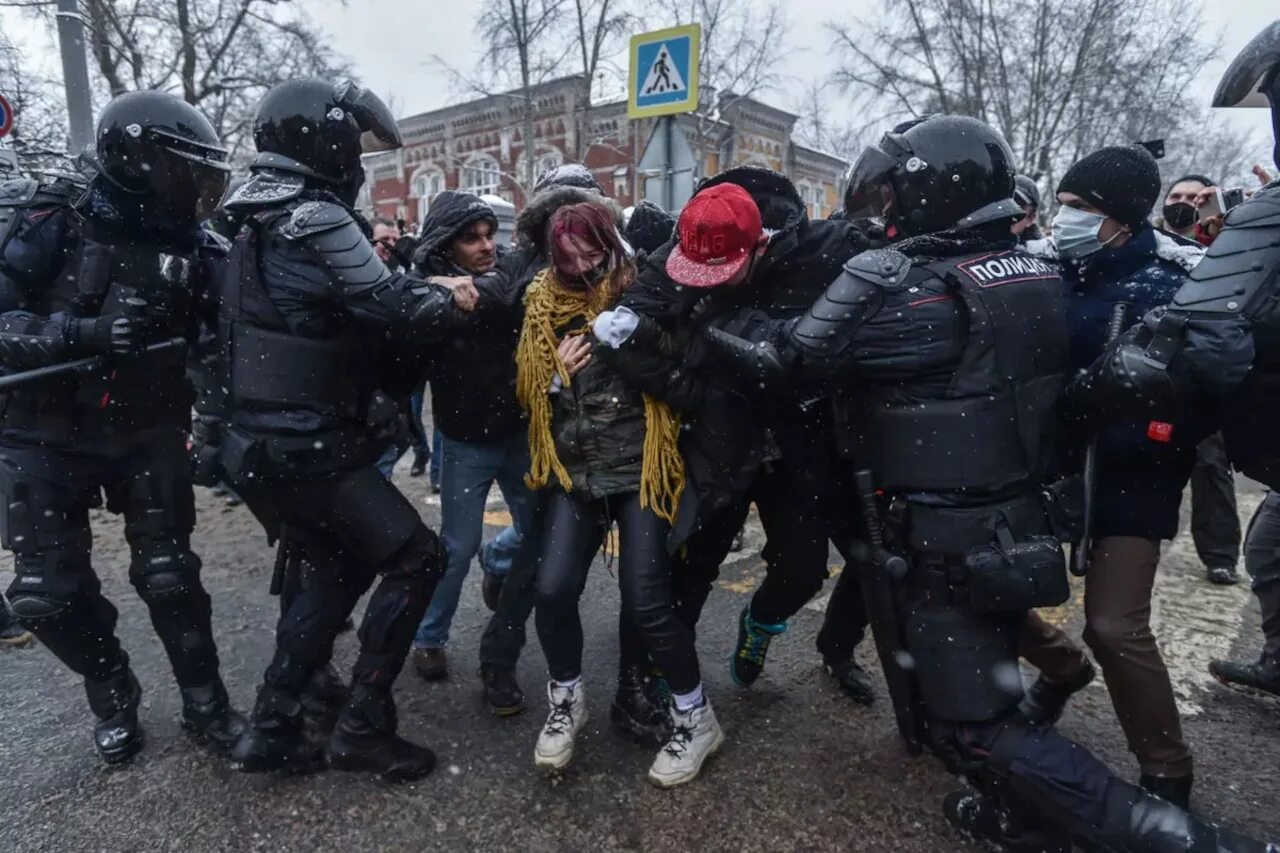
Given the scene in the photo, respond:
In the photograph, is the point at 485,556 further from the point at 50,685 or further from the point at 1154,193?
the point at 1154,193

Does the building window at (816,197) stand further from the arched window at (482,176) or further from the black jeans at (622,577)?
the black jeans at (622,577)

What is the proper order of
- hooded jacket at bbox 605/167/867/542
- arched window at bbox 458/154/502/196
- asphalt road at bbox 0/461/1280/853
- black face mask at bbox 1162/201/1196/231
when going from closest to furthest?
asphalt road at bbox 0/461/1280/853 → hooded jacket at bbox 605/167/867/542 → black face mask at bbox 1162/201/1196/231 → arched window at bbox 458/154/502/196

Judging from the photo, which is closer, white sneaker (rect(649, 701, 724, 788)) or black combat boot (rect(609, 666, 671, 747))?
white sneaker (rect(649, 701, 724, 788))

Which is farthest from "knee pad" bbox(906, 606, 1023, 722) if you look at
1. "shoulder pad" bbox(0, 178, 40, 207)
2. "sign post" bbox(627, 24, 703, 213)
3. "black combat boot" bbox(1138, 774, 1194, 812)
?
"sign post" bbox(627, 24, 703, 213)

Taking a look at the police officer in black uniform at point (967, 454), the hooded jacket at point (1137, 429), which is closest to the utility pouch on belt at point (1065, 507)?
the police officer in black uniform at point (967, 454)

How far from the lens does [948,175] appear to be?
224cm

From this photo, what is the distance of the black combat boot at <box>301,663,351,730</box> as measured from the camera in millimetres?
2998

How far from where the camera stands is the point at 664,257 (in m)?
2.64

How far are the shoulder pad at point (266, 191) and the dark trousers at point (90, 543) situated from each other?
96 centimetres

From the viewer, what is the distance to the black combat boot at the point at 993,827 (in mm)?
2258

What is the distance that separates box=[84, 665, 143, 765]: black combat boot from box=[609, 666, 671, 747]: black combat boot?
1.67 metres

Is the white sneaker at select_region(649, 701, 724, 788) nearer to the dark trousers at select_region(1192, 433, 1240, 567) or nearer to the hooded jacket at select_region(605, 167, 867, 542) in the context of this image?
the hooded jacket at select_region(605, 167, 867, 542)

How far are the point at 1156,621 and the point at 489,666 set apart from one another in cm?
312

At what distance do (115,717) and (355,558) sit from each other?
98 centimetres
